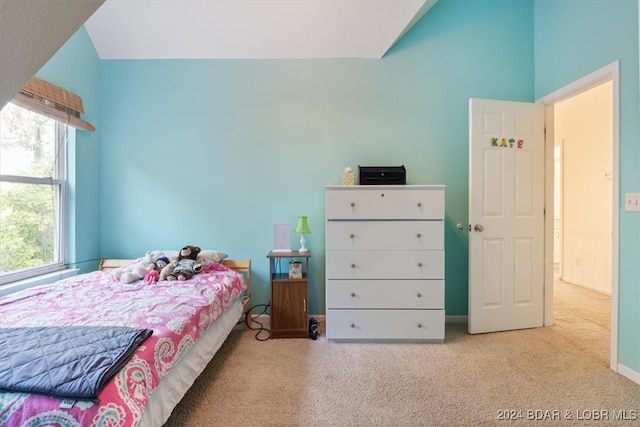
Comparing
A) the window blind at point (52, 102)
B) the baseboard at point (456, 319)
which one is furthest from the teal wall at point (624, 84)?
the window blind at point (52, 102)

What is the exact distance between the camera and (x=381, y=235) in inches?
87.5

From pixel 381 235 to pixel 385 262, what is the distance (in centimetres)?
22

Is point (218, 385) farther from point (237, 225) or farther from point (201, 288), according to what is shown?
point (237, 225)

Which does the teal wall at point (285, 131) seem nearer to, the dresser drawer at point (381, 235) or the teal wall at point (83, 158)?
the teal wall at point (83, 158)

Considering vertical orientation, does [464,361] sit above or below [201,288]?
below

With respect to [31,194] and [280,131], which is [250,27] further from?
[31,194]

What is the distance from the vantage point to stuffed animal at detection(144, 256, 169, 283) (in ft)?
6.93

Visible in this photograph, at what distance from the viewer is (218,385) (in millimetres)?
1691

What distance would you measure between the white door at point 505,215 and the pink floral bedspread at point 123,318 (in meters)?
2.13

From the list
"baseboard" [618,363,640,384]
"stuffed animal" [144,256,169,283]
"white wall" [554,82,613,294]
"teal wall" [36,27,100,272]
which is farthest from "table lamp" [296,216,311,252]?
"white wall" [554,82,613,294]

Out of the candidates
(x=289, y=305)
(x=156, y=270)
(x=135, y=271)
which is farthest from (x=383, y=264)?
(x=135, y=271)

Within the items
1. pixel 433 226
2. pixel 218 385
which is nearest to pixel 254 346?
pixel 218 385

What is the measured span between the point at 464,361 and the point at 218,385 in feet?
5.51

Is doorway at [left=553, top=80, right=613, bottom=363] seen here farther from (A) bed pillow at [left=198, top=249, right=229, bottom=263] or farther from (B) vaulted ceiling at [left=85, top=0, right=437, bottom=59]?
(A) bed pillow at [left=198, top=249, right=229, bottom=263]
